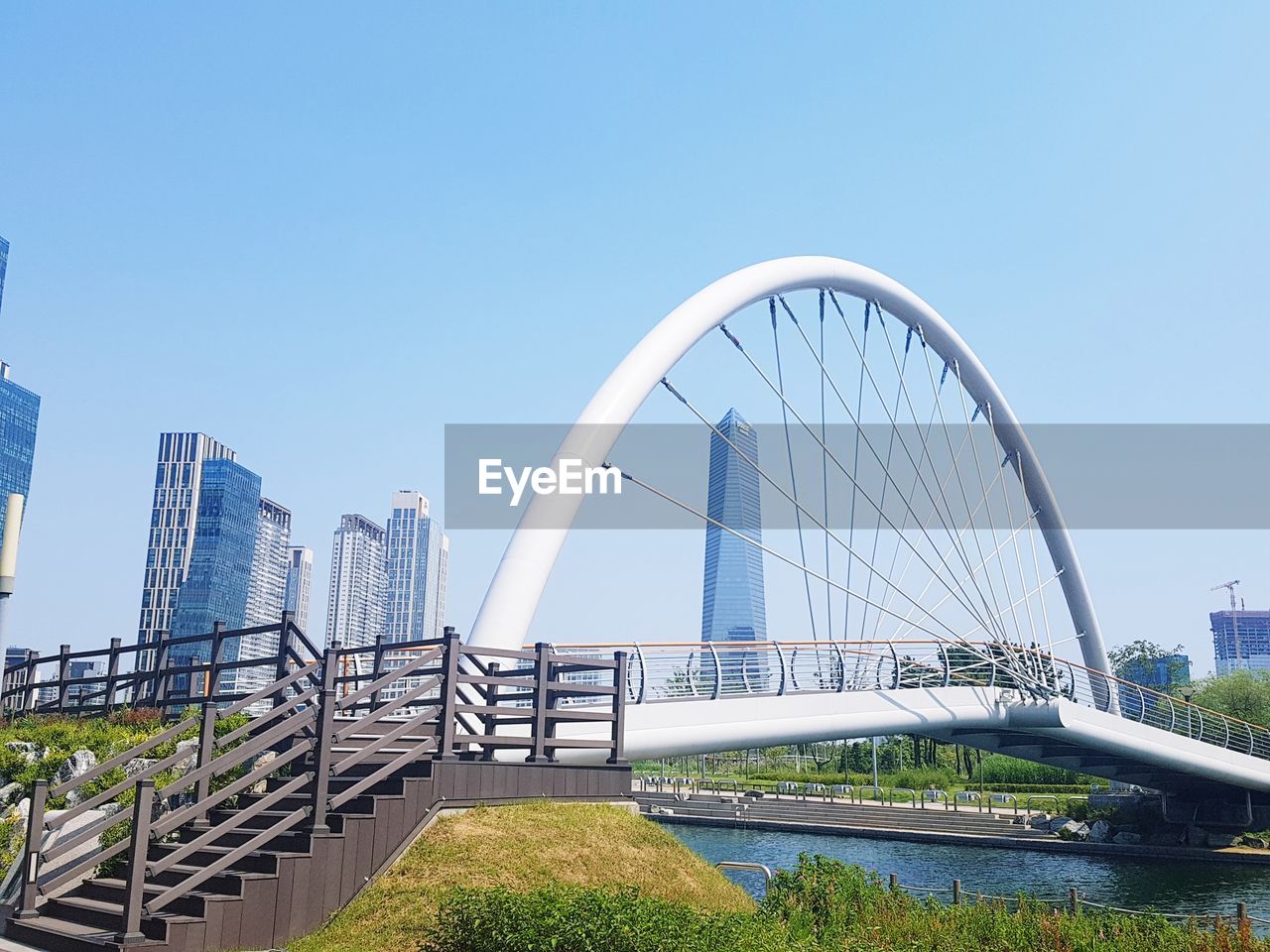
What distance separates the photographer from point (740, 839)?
4528cm

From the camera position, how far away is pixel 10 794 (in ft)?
48.1

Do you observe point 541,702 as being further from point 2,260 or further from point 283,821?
point 2,260

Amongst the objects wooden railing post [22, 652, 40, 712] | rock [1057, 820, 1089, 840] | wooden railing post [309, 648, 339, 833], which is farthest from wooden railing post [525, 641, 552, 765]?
rock [1057, 820, 1089, 840]

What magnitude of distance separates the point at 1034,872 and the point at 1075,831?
8135mm

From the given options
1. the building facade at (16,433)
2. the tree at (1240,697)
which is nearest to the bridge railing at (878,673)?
the tree at (1240,697)

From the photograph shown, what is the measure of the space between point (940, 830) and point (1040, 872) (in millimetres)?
9734

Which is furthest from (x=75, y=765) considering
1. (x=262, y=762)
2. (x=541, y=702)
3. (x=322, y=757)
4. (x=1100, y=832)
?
(x=1100, y=832)

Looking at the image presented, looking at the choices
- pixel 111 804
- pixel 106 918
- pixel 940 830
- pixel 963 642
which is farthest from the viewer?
pixel 940 830

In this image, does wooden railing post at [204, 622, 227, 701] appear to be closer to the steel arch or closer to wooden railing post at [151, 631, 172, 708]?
wooden railing post at [151, 631, 172, 708]

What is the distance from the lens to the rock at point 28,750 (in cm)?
1534

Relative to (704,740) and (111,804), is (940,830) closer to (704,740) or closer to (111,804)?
(704,740)

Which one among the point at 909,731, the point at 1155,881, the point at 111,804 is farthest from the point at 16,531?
the point at 1155,881

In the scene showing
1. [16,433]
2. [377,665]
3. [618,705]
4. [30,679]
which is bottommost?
[618,705]

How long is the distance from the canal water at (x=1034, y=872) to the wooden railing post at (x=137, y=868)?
17.8 meters
